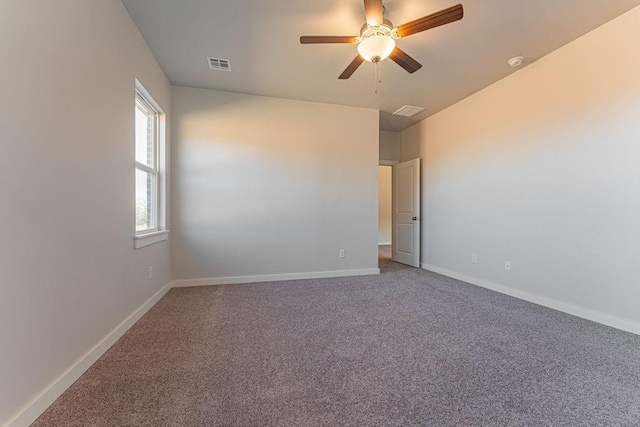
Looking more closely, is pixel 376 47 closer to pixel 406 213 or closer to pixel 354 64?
pixel 354 64

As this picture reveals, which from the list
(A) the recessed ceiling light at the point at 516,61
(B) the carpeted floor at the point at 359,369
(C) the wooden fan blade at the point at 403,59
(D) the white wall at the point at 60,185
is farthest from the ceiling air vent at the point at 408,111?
(D) the white wall at the point at 60,185

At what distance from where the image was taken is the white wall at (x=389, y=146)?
5.43 metres

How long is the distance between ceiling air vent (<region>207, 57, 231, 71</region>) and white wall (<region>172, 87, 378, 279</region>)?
62cm

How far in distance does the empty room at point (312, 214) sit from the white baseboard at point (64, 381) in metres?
0.01

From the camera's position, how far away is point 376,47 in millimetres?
2117

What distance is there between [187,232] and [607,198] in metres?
4.49

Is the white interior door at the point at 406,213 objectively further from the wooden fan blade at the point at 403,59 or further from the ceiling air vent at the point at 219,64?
the ceiling air vent at the point at 219,64

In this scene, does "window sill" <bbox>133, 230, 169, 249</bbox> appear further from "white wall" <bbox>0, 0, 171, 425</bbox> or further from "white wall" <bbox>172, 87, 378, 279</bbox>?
"white wall" <bbox>172, 87, 378, 279</bbox>

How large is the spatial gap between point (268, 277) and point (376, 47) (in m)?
3.05

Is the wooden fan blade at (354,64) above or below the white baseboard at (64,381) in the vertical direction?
above

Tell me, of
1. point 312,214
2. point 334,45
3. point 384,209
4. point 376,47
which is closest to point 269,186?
point 312,214

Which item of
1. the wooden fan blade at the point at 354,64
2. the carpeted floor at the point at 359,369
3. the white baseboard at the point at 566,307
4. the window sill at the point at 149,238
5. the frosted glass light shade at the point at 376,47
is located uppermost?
the wooden fan blade at the point at 354,64

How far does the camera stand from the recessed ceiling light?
2.87m

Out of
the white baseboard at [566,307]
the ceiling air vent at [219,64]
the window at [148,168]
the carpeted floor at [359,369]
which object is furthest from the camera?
the ceiling air vent at [219,64]
